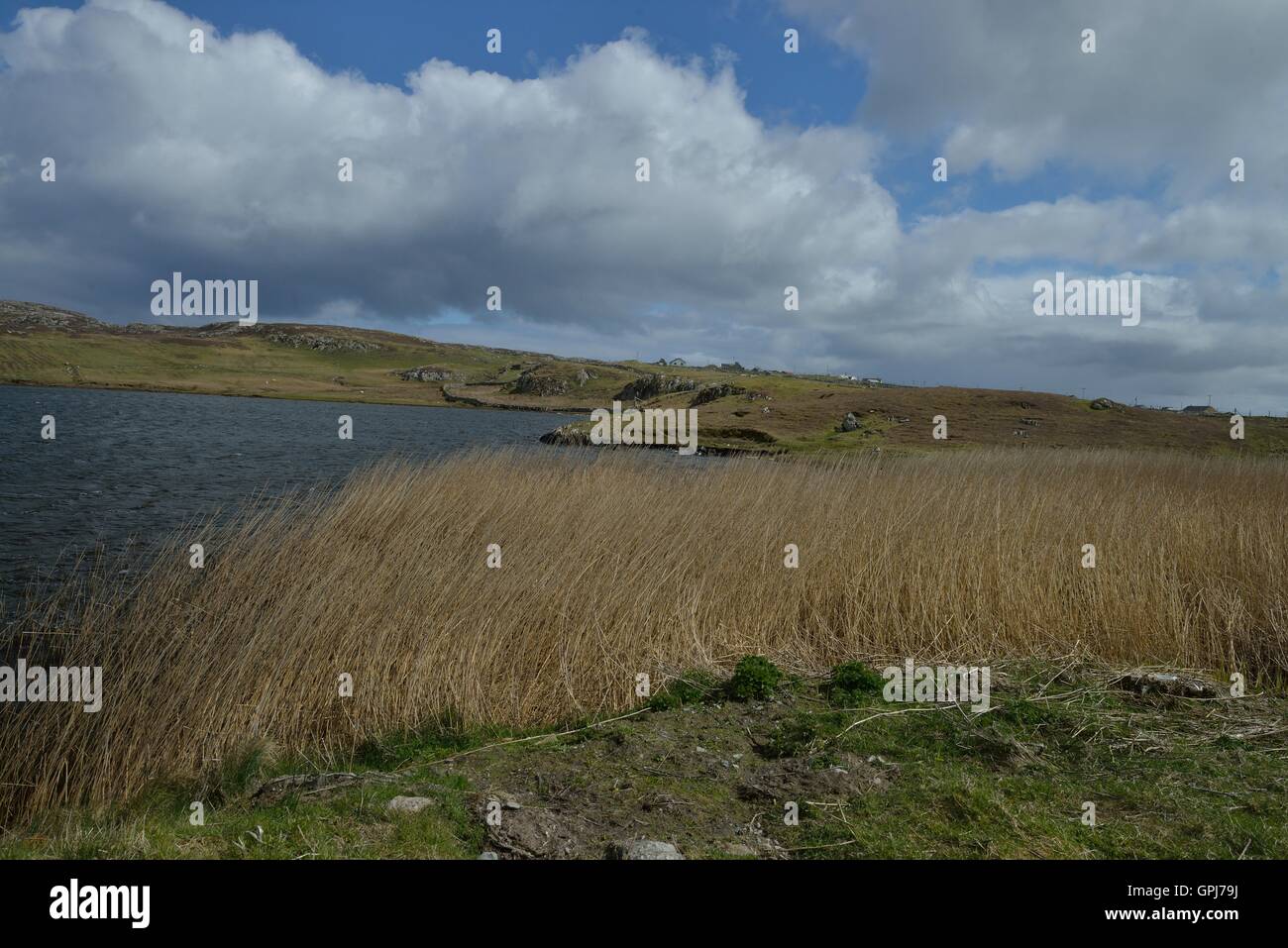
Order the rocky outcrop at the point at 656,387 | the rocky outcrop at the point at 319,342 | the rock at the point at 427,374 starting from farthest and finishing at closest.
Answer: the rocky outcrop at the point at 319,342, the rock at the point at 427,374, the rocky outcrop at the point at 656,387

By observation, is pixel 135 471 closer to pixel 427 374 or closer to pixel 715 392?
pixel 715 392

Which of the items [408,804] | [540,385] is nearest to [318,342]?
[540,385]

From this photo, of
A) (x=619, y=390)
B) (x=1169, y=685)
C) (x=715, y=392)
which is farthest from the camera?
(x=619, y=390)

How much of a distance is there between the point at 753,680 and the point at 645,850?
3.21 metres

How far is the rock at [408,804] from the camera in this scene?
4.57 m

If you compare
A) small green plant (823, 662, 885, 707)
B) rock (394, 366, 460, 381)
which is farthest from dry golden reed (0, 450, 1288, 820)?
rock (394, 366, 460, 381)

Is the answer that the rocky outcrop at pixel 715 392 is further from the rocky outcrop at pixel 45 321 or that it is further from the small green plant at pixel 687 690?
the rocky outcrop at pixel 45 321

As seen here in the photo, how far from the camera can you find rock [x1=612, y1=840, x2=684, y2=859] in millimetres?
4086

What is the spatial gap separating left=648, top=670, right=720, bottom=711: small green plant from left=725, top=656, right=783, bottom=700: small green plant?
0.65ft

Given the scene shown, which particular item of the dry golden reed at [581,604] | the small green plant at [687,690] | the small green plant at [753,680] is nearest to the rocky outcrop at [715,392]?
the dry golden reed at [581,604]

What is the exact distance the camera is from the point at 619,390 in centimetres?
11475

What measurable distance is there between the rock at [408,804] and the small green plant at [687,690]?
271 cm

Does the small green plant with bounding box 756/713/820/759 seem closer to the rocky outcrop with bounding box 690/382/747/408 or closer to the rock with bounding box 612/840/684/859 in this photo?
the rock with bounding box 612/840/684/859
